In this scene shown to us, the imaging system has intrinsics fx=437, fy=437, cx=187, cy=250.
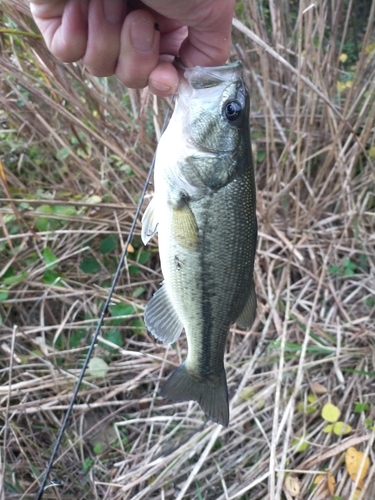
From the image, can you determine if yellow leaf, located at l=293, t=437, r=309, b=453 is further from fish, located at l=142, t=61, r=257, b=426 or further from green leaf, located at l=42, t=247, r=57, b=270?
green leaf, located at l=42, t=247, r=57, b=270

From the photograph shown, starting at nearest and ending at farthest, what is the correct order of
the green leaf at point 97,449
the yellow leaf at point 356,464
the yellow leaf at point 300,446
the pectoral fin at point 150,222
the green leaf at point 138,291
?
1. the pectoral fin at point 150,222
2. the yellow leaf at point 356,464
3. the yellow leaf at point 300,446
4. the green leaf at point 97,449
5. the green leaf at point 138,291

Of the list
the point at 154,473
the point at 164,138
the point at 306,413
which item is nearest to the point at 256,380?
the point at 306,413

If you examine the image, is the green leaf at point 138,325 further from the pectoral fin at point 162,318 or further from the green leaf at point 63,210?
the pectoral fin at point 162,318

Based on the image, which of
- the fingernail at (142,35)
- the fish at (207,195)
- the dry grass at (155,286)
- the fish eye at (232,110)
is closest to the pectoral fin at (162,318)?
the fish at (207,195)

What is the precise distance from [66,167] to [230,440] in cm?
173

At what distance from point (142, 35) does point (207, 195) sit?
481mm

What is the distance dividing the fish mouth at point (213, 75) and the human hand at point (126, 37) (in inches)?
2.7

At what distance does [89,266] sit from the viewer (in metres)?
2.58

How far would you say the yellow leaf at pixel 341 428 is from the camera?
6.73ft

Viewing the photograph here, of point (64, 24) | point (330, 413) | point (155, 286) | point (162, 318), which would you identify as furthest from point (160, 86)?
point (330, 413)

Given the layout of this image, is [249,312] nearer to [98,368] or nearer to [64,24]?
[64,24]

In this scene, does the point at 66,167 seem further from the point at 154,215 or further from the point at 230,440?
the point at 230,440

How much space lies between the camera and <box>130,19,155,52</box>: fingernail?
3.96 ft

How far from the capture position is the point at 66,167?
99.7 inches
